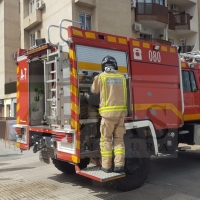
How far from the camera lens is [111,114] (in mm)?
4746

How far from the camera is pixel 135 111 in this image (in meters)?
5.45

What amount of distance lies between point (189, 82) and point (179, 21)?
Result: 59.5 ft

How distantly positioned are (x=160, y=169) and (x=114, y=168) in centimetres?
272

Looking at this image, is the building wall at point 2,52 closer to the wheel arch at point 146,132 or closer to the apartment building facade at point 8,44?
the apartment building facade at point 8,44

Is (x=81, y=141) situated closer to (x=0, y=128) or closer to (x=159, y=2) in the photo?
(x=0, y=128)

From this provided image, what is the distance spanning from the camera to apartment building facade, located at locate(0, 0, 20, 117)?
24.6 meters

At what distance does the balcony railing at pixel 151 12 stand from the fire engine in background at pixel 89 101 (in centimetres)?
1448

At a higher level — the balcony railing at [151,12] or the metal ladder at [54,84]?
the balcony railing at [151,12]

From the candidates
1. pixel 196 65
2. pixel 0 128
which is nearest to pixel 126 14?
pixel 0 128

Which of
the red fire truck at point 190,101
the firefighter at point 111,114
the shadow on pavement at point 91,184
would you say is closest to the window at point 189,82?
the red fire truck at point 190,101

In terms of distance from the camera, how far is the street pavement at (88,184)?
16.7 feet

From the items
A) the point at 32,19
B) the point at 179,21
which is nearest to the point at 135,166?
the point at 32,19

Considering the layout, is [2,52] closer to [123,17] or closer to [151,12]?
[123,17]

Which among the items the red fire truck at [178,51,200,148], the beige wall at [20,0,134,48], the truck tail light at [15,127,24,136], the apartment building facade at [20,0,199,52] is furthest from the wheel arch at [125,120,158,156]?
the beige wall at [20,0,134,48]
